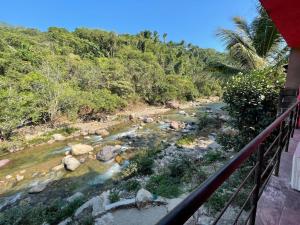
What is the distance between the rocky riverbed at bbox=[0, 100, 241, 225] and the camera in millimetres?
4680

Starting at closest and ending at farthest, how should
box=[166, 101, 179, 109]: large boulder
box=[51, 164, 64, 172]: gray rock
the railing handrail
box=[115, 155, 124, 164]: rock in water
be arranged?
1. the railing handrail
2. box=[51, 164, 64, 172]: gray rock
3. box=[115, 155, 124, 164]: rock in water
4. box=[166, 101, 179, 109]: large boulder

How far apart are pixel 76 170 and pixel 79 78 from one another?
1120 centimetres

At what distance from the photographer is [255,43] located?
7.21 meters

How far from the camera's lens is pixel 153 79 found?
21.4m

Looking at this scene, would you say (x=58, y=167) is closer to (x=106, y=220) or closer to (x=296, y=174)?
(x=106, y=220)

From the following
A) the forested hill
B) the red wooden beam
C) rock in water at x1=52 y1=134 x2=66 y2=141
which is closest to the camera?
the red wooden beam

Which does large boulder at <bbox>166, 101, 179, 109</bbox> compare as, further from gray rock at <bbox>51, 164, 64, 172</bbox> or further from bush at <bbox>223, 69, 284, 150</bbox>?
bush at <bbox>223, 69, 284, 150</bbox>

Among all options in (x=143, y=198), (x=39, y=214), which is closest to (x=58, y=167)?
(x=39, y=214)

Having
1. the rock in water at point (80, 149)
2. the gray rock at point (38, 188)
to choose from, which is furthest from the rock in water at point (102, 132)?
the gray rock at point (38, 188)

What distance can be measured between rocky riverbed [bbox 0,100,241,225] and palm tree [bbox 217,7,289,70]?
11.3 ft

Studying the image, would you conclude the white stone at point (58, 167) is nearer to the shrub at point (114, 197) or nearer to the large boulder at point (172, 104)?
the shrub at point (114, 197)

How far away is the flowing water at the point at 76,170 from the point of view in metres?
6.98

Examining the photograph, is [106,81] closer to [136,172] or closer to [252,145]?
[136,172]

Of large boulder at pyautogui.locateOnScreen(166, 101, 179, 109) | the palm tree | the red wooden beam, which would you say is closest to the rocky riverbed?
the palm tree
